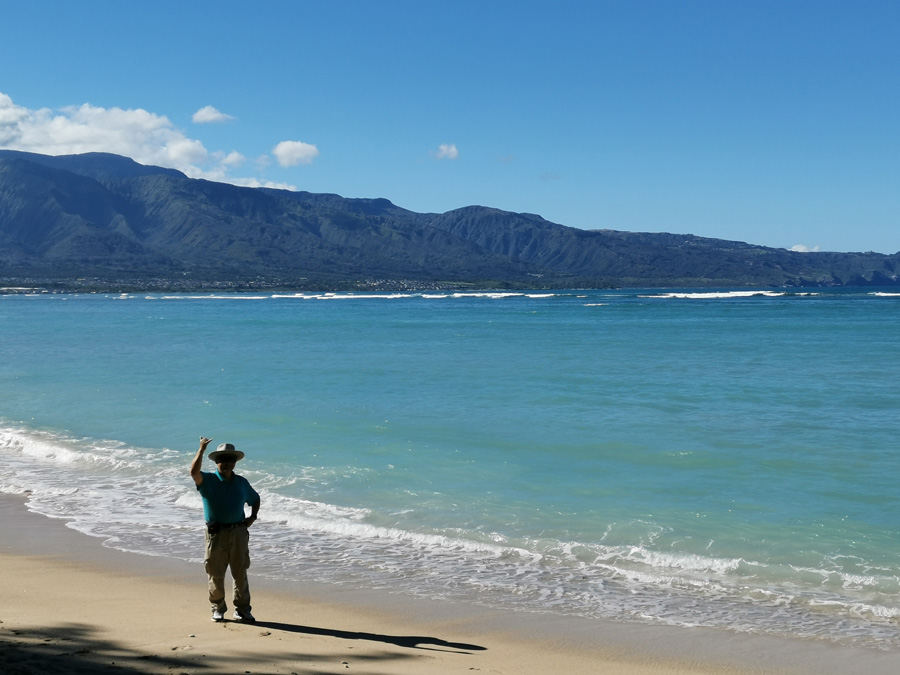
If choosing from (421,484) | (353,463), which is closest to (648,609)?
(421,484)

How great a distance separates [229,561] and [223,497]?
534 millimetres

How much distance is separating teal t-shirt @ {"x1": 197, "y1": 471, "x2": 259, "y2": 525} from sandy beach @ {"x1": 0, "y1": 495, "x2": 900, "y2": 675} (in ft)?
2.73

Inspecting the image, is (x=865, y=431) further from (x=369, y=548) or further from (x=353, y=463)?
(x=369, y=548)

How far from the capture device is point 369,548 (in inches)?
380

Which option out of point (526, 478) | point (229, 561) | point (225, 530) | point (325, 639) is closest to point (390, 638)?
point (325, 639)

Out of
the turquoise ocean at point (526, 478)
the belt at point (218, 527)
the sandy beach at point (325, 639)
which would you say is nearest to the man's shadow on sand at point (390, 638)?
the sandy beach at point (325, 639)

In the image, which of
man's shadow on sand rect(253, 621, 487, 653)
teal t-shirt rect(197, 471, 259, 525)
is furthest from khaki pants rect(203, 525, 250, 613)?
man's shadow on sand rect(253, 621, 487, 653)

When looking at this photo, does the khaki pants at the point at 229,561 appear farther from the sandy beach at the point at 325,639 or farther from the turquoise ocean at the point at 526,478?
the turquoise ocean at the point at 526,478

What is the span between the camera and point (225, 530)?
702 centimetres

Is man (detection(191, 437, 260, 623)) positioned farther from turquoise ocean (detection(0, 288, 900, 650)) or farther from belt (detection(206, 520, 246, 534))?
turquoise ocean (detection(0, 288, 900, 650))

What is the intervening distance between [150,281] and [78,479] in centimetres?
18457

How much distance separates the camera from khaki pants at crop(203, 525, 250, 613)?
6977 millimetres

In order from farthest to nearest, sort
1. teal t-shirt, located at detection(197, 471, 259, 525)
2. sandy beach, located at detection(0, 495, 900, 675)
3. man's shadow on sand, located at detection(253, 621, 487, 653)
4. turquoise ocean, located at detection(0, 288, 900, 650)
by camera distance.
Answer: turquoise ocean, located at detection(0, 288, 900, 650)
teal t-shirt, located at detection(197, 471, 259, 525)
man's shadow on sand, located at detection(253, 621, 487, 653)
sandy beach, located at detection(0, 495, 900, 675)

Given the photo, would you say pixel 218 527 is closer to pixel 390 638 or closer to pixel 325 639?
pixel 325 639
